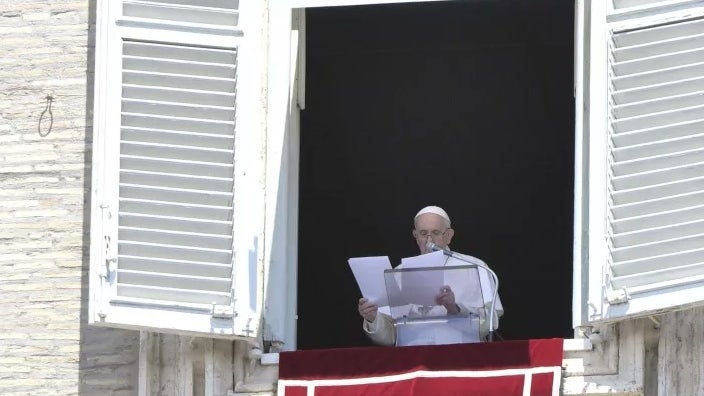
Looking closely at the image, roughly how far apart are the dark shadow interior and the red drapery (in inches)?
134

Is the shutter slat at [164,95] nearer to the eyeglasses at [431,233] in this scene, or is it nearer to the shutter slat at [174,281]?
the shutter slat at [174,281]

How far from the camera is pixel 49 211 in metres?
8.82

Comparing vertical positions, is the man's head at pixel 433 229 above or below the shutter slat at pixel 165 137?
below

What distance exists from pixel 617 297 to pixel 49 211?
2.04 meters

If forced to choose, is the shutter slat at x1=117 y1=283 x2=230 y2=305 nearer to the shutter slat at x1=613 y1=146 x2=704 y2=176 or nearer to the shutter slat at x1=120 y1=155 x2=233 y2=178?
the shutter slat at x1=120 y1=155 x2=233 y2=178

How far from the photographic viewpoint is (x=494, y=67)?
39.7 feet

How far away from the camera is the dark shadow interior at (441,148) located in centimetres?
1186

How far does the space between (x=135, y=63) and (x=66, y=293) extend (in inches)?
33.1

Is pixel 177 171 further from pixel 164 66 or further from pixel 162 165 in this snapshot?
pixel 164 66

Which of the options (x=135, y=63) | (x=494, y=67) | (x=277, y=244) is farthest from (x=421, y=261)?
(x=494, y=67)

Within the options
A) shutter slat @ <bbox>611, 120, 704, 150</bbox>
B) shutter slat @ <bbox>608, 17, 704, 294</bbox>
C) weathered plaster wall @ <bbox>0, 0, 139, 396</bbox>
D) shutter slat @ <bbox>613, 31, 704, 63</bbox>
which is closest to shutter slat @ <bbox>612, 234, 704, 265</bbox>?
shutter slat @ <bbox>608, 17, 704, 294</bbox>

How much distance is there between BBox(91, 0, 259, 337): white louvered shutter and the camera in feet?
26.9

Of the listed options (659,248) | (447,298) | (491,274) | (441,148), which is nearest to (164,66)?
(447,298)

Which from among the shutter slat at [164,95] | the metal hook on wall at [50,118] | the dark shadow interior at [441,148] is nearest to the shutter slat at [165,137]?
the shutter slat at [164,95]
